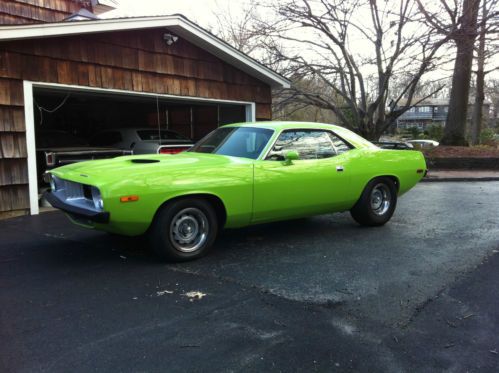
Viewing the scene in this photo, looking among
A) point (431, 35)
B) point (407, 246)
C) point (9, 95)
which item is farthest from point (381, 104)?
point (9, 95)

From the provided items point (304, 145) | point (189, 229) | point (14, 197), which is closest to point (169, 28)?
point (14, 197)

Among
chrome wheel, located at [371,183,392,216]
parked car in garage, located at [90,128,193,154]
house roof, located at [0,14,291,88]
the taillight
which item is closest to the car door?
chrome wheel, located at [371,183,392,216]

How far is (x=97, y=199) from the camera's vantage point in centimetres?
411

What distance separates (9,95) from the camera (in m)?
6.87

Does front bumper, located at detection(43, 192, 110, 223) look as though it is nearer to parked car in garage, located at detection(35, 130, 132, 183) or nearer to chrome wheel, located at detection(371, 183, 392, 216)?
chrome wheel, located at detection(371, 183, 392, 216)

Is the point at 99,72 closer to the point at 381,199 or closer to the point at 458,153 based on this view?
the point at 381,199

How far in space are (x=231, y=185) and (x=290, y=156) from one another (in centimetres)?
81

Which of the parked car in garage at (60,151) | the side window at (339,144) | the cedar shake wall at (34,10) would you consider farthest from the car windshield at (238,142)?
the cedar shake wall at (34,10)

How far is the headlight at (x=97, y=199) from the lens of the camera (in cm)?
404

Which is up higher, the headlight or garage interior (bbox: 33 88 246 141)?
garage interior (bbox: 33 88 246 141)

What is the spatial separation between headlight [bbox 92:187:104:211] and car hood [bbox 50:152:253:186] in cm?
9

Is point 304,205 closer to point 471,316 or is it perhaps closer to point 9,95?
point 471,316

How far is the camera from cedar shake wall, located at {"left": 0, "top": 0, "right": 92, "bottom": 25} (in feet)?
33.4

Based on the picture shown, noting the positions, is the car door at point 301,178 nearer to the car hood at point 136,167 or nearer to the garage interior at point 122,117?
the car hood at point 136,167
